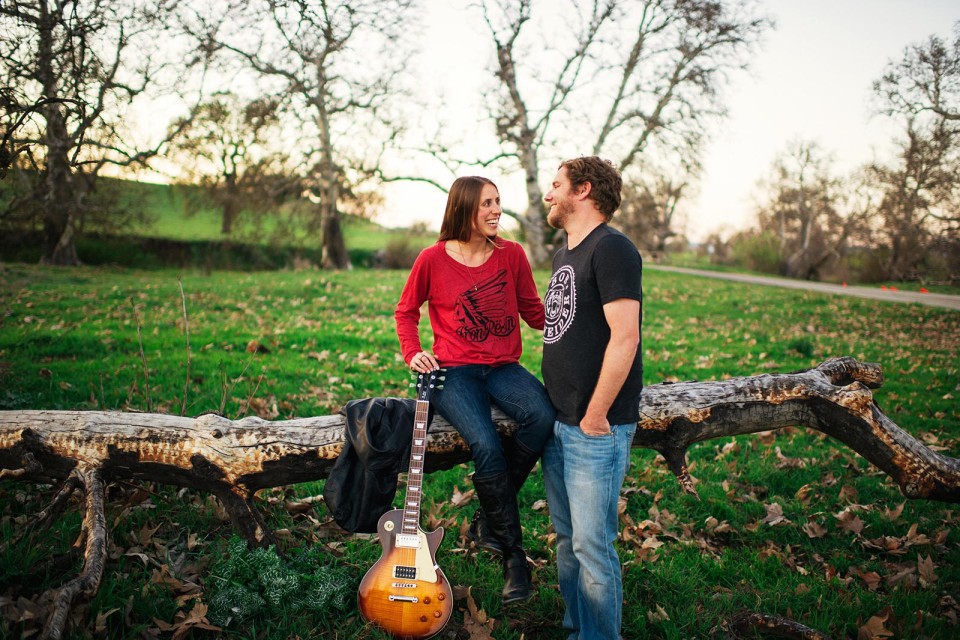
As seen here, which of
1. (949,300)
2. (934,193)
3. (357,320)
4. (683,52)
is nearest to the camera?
(357,320)

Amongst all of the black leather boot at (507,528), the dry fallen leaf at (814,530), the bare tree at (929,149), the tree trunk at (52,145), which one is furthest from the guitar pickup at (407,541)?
the bare tree at (929,149)

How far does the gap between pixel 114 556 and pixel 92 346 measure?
5636mm

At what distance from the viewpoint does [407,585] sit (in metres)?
3.00

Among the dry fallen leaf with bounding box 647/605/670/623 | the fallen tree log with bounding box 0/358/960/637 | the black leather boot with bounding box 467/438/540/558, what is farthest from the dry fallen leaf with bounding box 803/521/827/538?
the black leather boot with bounding box 467/438/540/558

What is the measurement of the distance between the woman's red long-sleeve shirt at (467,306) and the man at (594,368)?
629 millimetres

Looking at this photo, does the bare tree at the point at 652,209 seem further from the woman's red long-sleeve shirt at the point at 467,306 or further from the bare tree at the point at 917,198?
the woman's red long-sleeve shirt at the point at 467,306

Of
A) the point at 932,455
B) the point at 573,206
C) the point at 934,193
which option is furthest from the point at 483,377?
the point at 934,193

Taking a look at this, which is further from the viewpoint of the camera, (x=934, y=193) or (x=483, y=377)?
(x=934, y=193)

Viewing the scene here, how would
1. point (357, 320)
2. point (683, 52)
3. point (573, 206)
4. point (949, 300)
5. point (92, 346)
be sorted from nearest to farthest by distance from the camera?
point (573, 206)
point (92, 346)
point (357, 320)
point (949, 300)
point (683, 52)

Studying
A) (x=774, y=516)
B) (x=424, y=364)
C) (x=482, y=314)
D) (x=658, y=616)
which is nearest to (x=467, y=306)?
(x=482, y=314)

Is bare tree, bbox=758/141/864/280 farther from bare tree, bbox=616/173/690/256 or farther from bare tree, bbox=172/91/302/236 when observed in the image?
bare tree, bbox=172/91/302/236

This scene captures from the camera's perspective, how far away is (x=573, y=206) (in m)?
2.95

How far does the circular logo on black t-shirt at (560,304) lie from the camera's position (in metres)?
2.91

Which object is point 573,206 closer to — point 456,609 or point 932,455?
point 456,609
